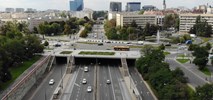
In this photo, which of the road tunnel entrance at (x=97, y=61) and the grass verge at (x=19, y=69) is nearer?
the grass verge at (x=19, y=69)

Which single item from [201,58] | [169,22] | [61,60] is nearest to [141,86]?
[201,58]

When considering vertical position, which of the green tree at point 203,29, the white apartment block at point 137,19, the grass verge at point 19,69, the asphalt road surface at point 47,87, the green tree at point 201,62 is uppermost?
the white apartment block at point 137,19

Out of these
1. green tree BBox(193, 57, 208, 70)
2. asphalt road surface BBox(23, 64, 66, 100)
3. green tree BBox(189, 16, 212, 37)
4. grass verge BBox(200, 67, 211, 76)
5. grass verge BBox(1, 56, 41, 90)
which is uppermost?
green tree BBox(189, 16, 212, 37)

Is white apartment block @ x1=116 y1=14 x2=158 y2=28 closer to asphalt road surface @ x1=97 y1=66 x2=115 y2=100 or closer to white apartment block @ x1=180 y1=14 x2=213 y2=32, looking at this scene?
white apartment block @ x1=180 y1=14 x2=213 y2=32

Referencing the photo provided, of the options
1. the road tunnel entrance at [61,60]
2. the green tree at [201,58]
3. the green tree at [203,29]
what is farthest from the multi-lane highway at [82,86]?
the green tree at [203,29]

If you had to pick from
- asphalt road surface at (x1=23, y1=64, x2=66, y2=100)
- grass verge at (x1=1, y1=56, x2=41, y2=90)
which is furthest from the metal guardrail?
asphalt road surface at (x1=23, y1=64, x2=66, y2=100)

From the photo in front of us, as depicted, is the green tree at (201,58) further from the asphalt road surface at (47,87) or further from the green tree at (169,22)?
the green tree at (169,22)

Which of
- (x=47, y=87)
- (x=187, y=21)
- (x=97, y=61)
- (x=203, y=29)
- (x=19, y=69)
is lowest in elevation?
(x=47, y=87)

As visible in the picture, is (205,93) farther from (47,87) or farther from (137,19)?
(137,19)

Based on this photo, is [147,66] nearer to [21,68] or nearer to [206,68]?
[206,68]
